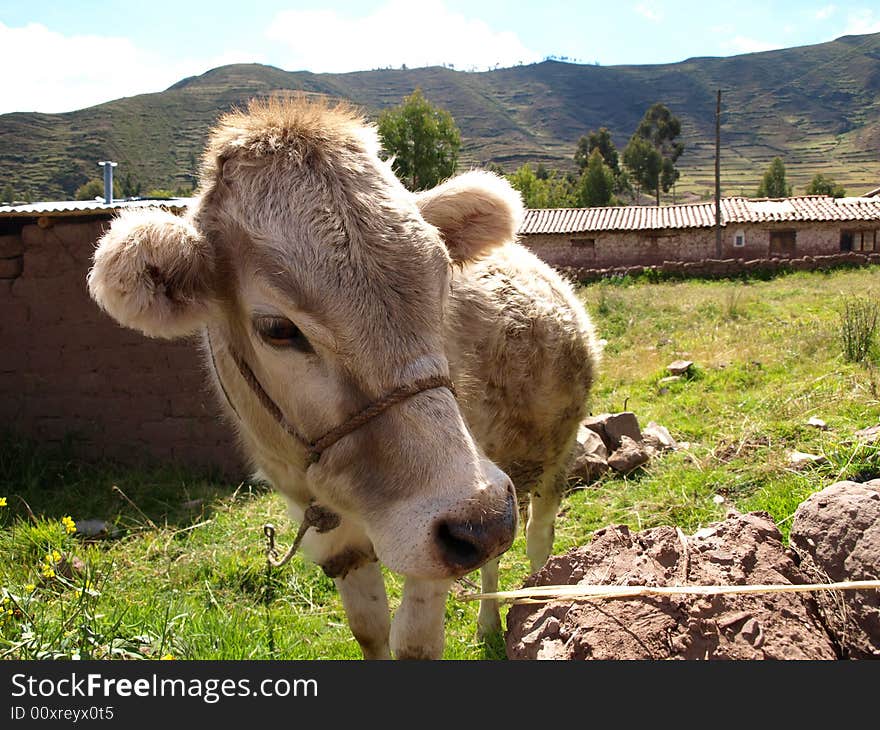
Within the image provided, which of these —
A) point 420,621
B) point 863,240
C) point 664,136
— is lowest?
point 420,621

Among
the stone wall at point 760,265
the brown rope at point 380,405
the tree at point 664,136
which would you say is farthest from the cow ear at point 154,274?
the tree at point 664,136

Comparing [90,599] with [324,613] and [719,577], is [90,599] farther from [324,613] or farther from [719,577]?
[719,577]

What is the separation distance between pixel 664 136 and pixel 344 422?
87.1 meters

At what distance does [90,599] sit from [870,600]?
3.52 meters

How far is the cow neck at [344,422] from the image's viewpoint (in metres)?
2.02

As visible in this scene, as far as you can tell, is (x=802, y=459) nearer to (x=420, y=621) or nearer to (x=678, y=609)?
(x=678, y=609)

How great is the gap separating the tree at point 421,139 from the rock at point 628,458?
108 ft

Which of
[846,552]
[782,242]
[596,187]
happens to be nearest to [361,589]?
[846,552]

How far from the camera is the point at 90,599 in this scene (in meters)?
3.70

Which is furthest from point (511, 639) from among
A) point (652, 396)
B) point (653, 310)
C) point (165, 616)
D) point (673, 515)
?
point (653, 310)

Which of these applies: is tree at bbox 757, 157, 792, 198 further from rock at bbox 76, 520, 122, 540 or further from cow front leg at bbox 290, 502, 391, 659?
cow front leg at bbox 290, 502, 391, 659

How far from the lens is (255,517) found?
6.39 m

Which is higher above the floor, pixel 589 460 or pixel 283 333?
pixel 283 333

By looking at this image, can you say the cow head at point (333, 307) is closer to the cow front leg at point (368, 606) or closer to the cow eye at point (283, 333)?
the cow eye at point (283, 333)
